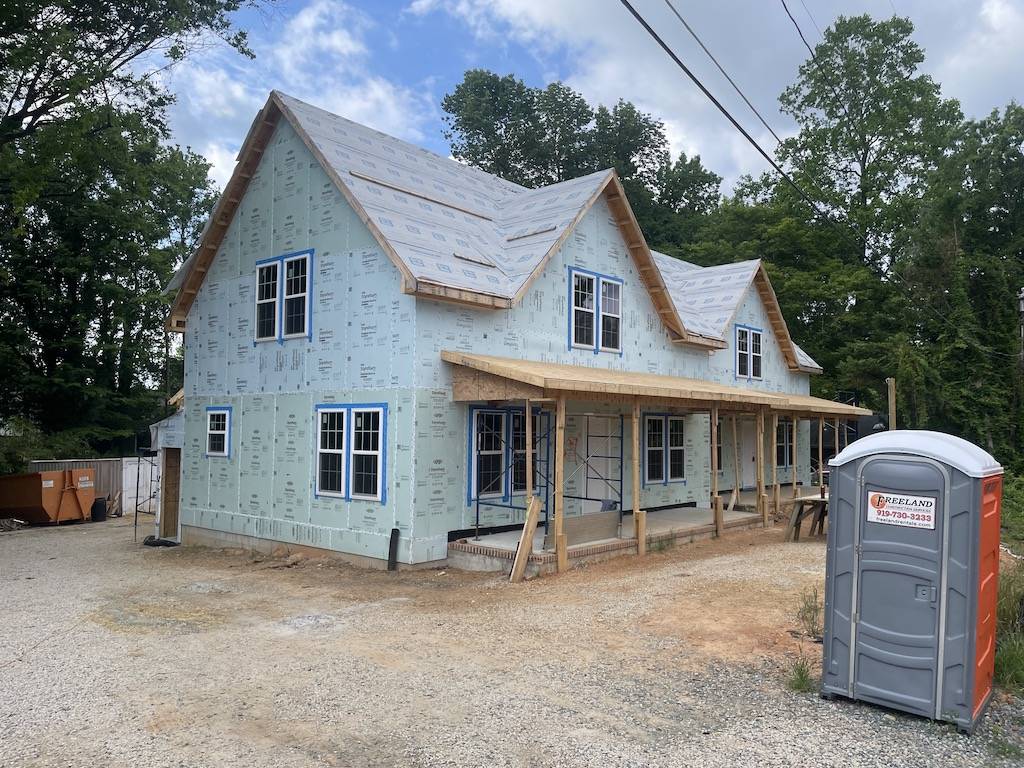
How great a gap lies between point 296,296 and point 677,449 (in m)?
10.1

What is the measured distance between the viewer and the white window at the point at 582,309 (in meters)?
15.6

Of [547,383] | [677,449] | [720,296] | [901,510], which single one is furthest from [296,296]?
[720,296]

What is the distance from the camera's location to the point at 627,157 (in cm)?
4544

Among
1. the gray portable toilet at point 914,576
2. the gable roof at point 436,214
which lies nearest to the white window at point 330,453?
the gable roof at point 436,214

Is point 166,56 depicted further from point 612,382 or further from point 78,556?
point 612,382

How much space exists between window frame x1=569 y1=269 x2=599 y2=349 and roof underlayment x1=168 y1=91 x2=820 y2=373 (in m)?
1.04

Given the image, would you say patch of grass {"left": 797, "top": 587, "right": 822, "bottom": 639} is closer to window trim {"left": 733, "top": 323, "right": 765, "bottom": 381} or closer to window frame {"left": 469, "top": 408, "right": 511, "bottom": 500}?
window frame {"left": 469, "top": 408, "right": 511, "bottom": 500}

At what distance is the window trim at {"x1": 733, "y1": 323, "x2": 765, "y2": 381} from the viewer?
21.9m

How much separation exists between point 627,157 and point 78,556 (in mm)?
37505

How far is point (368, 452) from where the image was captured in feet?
42.6

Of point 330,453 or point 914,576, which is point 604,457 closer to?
point 330,453

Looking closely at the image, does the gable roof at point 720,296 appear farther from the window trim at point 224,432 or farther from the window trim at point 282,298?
the window trim at point 224,432

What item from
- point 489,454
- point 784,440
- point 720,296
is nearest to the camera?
point 489,454

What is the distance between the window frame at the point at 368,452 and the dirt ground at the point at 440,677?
147 cm
